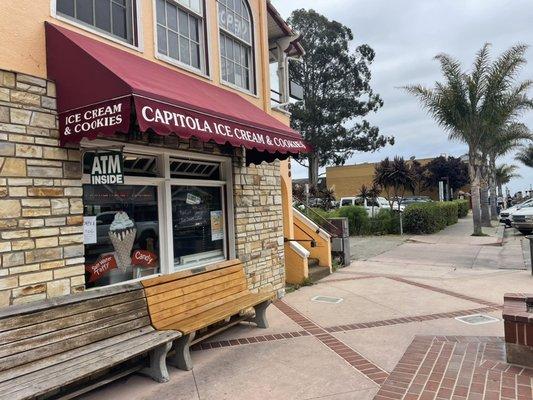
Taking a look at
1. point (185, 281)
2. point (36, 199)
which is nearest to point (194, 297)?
point (185, 281)

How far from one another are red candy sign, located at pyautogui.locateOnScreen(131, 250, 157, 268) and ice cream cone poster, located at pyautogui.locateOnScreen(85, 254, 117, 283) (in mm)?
323

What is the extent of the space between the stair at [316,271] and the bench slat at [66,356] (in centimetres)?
572

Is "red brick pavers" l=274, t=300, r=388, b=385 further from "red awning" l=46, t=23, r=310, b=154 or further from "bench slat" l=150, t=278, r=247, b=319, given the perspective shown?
"red awning" l=46, t=23, r=310, b=154

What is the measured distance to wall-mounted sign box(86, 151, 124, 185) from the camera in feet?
14.7

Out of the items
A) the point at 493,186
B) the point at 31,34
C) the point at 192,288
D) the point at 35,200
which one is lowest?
the point at 192,288

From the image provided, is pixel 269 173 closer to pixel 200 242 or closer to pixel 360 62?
pixel 200 242

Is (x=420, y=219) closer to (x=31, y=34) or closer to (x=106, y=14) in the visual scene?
(x=106, y=14)

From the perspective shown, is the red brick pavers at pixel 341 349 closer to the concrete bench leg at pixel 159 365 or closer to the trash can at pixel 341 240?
the concrete bench leg at pixel 159 365

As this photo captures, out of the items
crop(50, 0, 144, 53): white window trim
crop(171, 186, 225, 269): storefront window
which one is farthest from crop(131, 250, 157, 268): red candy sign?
crop(50, 0, 144, 53): white window trim

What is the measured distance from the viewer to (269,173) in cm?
788

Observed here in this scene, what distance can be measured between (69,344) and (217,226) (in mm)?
3328

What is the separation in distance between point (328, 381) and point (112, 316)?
220cm

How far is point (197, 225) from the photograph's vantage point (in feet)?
21.1

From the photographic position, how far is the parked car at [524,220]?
19000 mm
